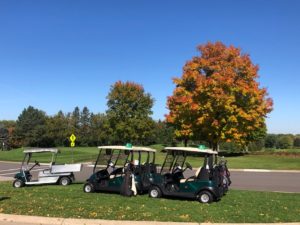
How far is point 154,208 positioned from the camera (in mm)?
10867

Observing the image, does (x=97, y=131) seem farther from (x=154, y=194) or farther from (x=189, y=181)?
(x=189, y=181)

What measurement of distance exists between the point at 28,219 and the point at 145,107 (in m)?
60.2

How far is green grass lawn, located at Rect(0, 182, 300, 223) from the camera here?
9656 mm

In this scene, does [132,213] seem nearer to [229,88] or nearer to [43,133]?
[229,88]

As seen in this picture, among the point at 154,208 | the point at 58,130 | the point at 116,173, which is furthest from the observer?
the point at 58,130

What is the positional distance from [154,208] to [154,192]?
2642 mm

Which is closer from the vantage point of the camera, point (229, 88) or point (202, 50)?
point (229, 88)

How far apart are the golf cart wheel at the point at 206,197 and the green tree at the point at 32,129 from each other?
3312 inches

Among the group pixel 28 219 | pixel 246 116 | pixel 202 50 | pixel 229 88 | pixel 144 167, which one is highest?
pixel 202 50

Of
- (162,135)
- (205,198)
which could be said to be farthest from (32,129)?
(205,198)

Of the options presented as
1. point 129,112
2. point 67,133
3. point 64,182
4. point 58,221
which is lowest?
point 58,221

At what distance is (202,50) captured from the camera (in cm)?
4119

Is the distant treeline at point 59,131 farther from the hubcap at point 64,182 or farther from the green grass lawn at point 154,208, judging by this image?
the green grass lawn at point 154,208

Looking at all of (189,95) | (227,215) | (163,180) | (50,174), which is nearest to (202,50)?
(189,95)
